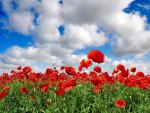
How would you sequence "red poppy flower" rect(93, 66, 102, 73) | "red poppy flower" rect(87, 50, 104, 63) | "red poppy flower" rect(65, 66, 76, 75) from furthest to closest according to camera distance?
1. "red poppy flower" rect(93, 66, 102, 73)
2. "red poppy flower" rect(65, 66, 76, 75)
3. "red poppy flower" rect(87, 50, 104, 63)

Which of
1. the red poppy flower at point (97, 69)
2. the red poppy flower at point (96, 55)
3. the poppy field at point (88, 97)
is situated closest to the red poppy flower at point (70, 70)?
the poppy field at point (88, 97)

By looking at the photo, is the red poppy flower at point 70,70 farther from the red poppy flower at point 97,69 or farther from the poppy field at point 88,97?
the red poppy flower at point 97,69

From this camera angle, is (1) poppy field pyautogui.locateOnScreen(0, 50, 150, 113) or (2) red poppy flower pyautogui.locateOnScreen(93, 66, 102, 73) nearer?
(1) poppy field pyautogui.locateOnScreen(0, 50, 150, 113)

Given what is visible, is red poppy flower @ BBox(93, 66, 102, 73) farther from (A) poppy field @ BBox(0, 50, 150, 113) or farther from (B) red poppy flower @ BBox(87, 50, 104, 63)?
(B) red poppy flower @ BBox(87, 50, 104, 63)

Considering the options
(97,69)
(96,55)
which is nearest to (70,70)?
(97,69)

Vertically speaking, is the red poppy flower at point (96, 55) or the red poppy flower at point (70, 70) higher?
the red poppy flower at point (96, 55)

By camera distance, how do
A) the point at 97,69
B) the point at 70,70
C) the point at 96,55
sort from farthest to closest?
the point at 97,69 < the point at 70,70 < the point at 96,55

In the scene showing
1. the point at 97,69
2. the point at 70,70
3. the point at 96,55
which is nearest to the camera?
the point at 96,55

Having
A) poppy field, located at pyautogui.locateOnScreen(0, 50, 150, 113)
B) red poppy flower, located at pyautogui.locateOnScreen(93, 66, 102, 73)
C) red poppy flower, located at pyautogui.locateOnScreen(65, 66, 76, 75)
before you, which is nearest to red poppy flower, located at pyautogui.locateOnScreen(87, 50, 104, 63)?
poppy field, located at pyautogui.locateOnScreen(0, 50, 150, 113)

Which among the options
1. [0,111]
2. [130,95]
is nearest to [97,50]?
[130,95]

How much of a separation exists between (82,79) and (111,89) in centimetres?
145

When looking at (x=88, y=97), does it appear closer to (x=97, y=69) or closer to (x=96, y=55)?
(x=97, y=69)

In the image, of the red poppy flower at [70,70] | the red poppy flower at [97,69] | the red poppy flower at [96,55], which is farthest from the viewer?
the red poppy flower at [97,69]

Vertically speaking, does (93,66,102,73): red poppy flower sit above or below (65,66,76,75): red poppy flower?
above
